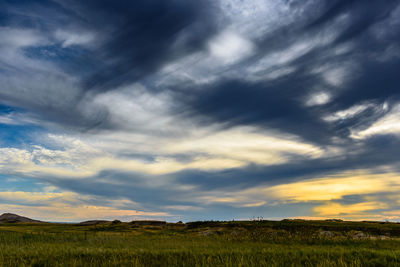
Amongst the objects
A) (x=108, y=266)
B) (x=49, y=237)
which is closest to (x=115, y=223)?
(x=49, y=237)

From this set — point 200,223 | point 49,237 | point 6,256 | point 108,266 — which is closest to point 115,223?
point 200,223

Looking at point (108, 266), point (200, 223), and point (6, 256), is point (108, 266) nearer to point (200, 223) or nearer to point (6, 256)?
point (6, 256)

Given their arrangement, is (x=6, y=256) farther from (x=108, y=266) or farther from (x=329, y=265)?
(x=329, y=265)

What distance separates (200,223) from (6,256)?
47.0 meters

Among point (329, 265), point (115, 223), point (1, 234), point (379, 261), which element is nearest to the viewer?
point (329, 265)

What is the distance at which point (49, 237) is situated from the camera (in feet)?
108

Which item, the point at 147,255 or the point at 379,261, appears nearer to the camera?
the point at 379,261

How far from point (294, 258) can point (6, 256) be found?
16155 millimetres

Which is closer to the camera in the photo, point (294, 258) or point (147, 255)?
point (294, 258)

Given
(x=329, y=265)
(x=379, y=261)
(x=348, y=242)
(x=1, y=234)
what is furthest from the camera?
(x=1, y=234)

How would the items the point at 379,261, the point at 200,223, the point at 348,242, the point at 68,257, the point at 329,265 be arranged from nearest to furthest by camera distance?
the point at 329,265, the point at 379,261, the point at 68,257, the point at 348,242, the point at 200,223

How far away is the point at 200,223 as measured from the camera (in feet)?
200

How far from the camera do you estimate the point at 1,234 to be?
106 feet

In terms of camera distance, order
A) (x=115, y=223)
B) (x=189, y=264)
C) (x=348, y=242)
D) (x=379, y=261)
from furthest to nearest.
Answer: (x=115, y=223) → (x=348, y=242) → (x=379, y=261) → (x=189, y=264)
